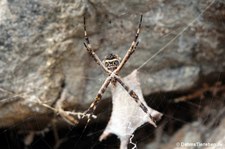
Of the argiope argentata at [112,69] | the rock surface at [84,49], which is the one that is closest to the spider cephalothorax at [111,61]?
the argiope argentata at [112,69]

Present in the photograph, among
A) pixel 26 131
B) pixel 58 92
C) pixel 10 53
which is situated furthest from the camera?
pixel 26 131

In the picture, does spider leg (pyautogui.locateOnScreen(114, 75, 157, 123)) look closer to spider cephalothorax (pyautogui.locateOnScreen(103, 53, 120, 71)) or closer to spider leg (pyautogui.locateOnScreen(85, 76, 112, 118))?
spider leg (pyautogui.locateOnScreen(85, 76, 112, 118))

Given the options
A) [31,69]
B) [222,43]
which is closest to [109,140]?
[31,69]

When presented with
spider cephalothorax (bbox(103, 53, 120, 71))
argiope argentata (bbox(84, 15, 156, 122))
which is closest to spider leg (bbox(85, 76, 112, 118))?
argiope argentata (bbox(84, 15, 156, 122))

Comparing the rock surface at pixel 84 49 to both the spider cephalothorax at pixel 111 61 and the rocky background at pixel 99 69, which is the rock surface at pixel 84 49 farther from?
the spider cephalothorax at pixel 111 61

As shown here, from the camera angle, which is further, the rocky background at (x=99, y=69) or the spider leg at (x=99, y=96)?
the spider leg at (x=99, y=96)

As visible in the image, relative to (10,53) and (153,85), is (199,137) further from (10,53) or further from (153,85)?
(10,53)

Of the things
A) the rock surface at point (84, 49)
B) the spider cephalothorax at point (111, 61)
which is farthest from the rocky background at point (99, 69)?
the spider cephalothorax at point (111, 61)
